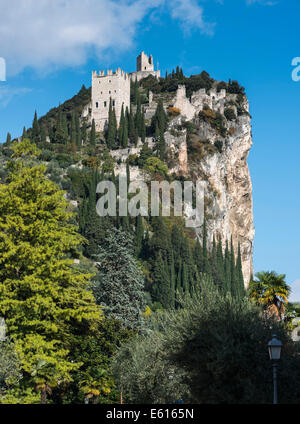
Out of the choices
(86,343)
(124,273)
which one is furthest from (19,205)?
(124,273)

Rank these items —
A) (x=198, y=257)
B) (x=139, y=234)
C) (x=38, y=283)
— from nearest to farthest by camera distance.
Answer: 1. (x=38, y=283)
2. (x=139, y=234)
3. (x=198, y=257)

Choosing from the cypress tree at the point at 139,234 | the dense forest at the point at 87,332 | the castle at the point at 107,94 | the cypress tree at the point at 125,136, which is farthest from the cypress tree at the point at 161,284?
the castle at the point at 107,94

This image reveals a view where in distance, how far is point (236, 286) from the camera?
2840 inches

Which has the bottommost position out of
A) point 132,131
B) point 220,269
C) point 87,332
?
point 87,332

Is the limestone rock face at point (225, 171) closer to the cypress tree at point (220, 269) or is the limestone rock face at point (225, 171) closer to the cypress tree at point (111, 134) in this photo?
the cypress tree at point (111, 134)

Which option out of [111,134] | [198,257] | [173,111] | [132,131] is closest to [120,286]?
[198,257]

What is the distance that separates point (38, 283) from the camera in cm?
2050

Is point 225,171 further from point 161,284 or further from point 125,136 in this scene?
point 161,284

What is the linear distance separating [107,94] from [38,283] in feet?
275

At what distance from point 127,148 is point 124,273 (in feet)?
166

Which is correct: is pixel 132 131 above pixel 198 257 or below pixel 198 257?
above

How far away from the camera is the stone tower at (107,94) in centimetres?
9975

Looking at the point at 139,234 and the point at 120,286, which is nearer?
the point at 120,286

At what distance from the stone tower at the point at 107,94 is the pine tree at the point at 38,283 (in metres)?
77.7
